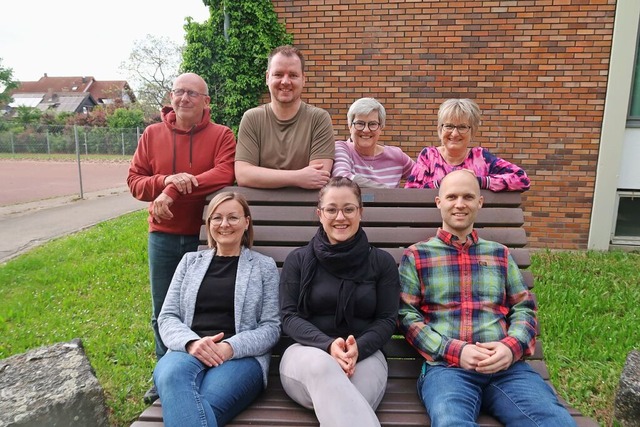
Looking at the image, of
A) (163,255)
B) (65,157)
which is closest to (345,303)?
(163,255)

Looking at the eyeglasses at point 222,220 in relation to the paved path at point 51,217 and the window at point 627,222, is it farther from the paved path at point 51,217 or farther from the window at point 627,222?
the window at point 627,222

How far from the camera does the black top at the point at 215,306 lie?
2359 millimetres

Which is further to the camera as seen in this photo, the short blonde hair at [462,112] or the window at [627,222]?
the window at [627,222]

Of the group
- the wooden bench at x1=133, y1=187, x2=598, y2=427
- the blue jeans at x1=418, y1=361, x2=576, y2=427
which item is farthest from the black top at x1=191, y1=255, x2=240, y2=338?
the blue jeans at x1=418, y1=361, x2=576, y2=427

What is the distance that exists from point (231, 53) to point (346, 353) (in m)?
6.29

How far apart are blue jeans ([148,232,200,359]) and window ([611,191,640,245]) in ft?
21.8

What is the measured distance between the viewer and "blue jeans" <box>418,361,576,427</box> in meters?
1.91

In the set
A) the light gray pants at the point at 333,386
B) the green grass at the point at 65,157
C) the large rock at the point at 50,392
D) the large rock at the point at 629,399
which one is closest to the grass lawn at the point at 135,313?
the large rock at the point at 629,399

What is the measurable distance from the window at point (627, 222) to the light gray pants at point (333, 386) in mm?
6488

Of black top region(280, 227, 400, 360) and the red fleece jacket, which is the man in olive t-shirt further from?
black top region(280, 227, 400, 360)

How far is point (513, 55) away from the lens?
6758mm

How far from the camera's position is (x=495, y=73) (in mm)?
A: 6820

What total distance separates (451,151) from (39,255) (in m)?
6.26

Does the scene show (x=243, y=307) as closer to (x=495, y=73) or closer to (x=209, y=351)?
(x=209, y=351)
